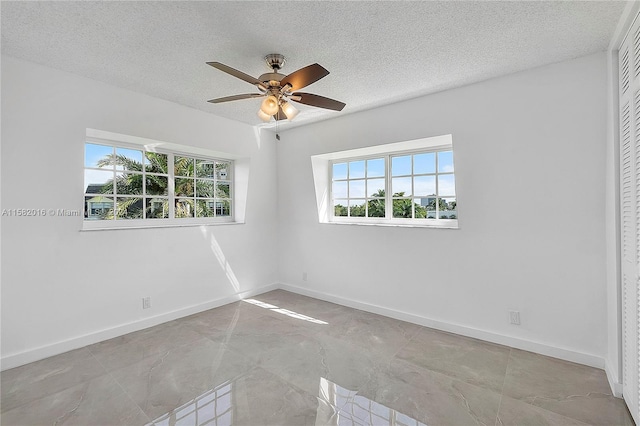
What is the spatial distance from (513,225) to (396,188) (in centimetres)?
142

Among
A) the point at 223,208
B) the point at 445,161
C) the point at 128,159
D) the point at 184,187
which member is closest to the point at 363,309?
the point at 445,161

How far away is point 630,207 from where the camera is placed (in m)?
1.87

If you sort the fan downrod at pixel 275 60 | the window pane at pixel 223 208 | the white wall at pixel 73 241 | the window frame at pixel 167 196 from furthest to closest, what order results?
the window pane at pixel 223 208, the window frame at pixel 167 196, the white wall at pixel 73 241, the fan downrod at pixel 275 60

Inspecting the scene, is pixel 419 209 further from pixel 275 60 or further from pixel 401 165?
pixel 275 60

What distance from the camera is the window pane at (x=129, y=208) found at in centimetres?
325

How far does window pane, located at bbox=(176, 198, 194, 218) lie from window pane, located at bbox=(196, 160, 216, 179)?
393mm

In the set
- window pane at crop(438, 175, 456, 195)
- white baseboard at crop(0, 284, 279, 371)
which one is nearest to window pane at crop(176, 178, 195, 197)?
white baseboard at crop(0, 284, 279, 371)

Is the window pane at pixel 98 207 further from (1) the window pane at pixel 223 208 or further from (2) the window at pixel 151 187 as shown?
(1) the window pane at pixel 223 208

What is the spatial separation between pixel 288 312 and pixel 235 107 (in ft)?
8.40

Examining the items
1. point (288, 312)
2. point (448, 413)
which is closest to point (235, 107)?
point (288, 312)

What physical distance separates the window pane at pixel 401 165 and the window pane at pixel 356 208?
0.61 m

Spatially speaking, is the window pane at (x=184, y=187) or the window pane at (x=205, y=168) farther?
the window pane at (x=205, y=168)

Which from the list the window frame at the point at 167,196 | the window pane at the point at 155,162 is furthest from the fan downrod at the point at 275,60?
the window pane at the point at 155,162

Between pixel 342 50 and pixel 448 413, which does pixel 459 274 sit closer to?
pixel 448 413
